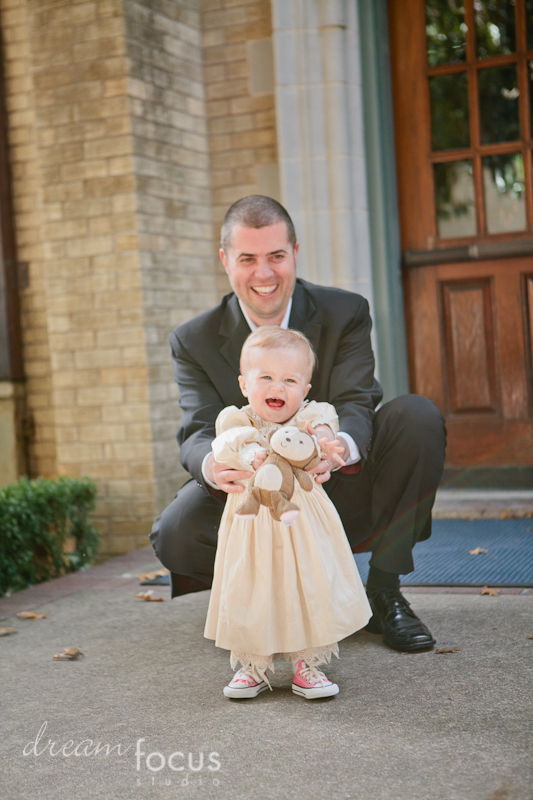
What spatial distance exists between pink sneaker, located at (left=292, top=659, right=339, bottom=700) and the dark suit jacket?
2.51 feet

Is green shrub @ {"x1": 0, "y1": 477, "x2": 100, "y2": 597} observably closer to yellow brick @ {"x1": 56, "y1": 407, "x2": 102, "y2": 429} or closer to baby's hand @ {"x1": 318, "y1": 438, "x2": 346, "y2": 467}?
yellow brick @ {"x1": 56, "y1": 407, "x2": 102, "y2": 429}

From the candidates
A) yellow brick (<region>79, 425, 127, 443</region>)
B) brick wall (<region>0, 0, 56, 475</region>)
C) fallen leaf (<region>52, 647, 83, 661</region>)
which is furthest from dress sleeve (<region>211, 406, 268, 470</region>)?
brick wall (<region>0, 0, 56, 475</region>)

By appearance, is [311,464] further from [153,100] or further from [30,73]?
[30,73]

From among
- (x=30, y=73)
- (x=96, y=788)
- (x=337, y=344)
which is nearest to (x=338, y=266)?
(x=337, y=344)

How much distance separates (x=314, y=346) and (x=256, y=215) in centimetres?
48

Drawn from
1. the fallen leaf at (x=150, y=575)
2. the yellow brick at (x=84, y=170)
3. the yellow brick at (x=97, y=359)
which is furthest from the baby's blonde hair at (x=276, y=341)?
the yellow brick at (x=84, y=170)

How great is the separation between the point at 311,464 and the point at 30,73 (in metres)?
4.02

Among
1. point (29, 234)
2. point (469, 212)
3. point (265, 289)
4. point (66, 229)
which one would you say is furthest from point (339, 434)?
point (29, 234)

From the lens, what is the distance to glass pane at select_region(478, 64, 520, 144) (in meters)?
4.60

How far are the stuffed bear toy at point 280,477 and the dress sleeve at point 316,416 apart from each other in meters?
0.08

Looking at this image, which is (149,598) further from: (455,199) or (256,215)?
(455,199)

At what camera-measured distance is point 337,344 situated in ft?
9.01

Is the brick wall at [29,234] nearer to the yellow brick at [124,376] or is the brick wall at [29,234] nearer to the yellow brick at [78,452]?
the yellow brick at [78,452]

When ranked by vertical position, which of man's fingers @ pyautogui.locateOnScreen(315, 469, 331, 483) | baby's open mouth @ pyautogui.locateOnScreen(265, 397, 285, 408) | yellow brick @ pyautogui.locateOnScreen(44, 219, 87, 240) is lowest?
man's fingers @ pyautogui.locateOnScreen(315, 469, 331, 483)
